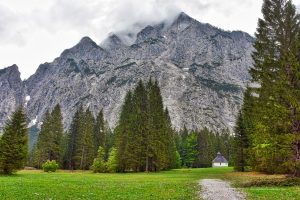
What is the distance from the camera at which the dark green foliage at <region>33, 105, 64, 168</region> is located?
78750 mm

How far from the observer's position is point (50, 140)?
79688mm

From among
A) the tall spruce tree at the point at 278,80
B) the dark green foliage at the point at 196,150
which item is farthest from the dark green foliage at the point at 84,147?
the tall spruce tree at the point at 278,80

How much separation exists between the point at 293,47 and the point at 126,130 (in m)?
42.7

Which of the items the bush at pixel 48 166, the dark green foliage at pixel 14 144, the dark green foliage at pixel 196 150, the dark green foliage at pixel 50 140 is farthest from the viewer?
the dark green foliage at pixel 196 150

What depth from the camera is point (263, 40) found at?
103ft

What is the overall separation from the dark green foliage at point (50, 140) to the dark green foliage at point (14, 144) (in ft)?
101

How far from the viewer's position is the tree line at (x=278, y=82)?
27094mm

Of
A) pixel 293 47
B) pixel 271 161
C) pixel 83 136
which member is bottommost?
pixel 271 161

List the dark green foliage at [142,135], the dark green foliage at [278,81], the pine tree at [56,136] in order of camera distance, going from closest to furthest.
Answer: the dark green foliage at [278,81] → the dark green foliage at [142,135] → the pine tree at [56,136]

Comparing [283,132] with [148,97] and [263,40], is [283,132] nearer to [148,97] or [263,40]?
[263,40]

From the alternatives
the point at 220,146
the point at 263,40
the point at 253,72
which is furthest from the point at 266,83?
Result: the point at 220,146

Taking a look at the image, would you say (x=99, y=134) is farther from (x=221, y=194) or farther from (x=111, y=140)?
(x=221, y=194)

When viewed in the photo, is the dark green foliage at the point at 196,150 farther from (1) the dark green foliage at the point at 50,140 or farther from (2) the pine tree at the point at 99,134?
(1) the dark green foliage at the point at 50,140

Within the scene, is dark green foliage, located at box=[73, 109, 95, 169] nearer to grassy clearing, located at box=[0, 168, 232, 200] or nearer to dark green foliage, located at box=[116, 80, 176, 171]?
dark green foliage, located at box=[116, 80, 176, 171]
